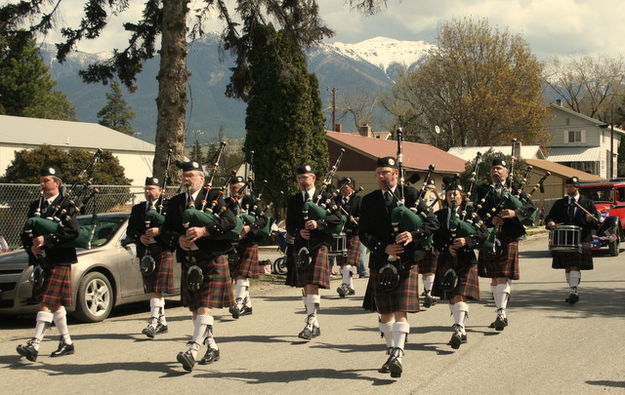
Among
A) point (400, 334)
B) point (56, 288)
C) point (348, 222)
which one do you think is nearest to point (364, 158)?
point (348, 222)

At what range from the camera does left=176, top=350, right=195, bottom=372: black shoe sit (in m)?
6.53

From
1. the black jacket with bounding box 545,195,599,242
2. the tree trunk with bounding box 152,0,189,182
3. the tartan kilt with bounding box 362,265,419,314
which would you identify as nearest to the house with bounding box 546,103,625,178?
the tree trunk with bounding box 152,0,189,182

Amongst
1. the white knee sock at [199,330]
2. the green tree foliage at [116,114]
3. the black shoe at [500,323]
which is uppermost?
the green tree foliage at [116,114]

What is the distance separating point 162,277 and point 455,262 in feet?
11.5

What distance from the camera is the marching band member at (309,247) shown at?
8.59 meters

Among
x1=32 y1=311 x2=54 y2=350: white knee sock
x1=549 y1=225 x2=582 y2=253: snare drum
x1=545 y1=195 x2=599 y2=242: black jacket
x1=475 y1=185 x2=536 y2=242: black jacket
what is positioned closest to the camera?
x1=32 y1=311 x2=54 y2=350: white knee sock

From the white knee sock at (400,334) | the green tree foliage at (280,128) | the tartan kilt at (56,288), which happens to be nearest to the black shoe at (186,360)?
the tartan kilt at (56,288)

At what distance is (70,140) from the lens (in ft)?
174

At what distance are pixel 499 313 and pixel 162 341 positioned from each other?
4076 millimetres

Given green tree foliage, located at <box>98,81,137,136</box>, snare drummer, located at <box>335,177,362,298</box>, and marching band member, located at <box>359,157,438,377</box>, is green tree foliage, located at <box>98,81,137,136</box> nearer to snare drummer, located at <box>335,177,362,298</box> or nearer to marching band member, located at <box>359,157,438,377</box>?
snare drummer, located at <box>335,177,362,298</box>

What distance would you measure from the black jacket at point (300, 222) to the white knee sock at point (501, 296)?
7.23 ft

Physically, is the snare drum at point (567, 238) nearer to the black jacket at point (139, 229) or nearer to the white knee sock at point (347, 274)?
the white knee sock at point (347, 274)

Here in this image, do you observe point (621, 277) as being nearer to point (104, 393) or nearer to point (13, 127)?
point (104, 393)

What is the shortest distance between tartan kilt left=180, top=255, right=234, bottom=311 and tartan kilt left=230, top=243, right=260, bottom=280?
123 inches
